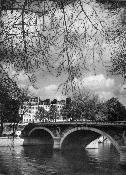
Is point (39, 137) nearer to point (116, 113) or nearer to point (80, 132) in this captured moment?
point (116, 113)

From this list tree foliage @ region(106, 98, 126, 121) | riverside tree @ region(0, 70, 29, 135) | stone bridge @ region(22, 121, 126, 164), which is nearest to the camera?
riverside tree @ region(0, 70, 29, 135)

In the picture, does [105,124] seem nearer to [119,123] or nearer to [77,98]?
[119,123]

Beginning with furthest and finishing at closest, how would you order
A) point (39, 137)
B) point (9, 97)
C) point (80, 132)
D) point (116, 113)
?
point (116, 113), point (39, 137), point (80, 132), point (9, 97)

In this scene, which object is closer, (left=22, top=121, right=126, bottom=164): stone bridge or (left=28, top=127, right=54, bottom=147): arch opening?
(left=22, top=121, right=126, bottom=164): stone bridge

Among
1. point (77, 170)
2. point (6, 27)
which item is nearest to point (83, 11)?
point (6, 27)

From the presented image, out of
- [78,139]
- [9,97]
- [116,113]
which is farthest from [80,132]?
[9,97]

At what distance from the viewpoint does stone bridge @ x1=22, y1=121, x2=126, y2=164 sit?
61.6 m

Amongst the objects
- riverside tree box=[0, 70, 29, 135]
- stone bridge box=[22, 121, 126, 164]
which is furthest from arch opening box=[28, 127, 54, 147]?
riverside tree box=[0, 70, 29, 135]

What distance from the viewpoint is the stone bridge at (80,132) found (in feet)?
202

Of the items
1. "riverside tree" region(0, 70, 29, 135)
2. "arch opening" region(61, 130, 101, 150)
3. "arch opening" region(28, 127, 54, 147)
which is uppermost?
"arch opening" region(28, 127, 54, 147)

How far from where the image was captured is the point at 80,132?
79688 mm

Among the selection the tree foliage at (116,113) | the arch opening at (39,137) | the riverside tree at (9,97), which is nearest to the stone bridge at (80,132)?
the arch opening at (39,137)

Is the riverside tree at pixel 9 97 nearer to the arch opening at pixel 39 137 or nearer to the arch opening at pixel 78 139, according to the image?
the arch opening at pixel 78 139

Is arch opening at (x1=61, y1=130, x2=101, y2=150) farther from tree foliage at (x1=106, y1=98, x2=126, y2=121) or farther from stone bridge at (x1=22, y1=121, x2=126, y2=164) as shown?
tree foliage at (x1=106, y1=98, x2=126, y2=121)
